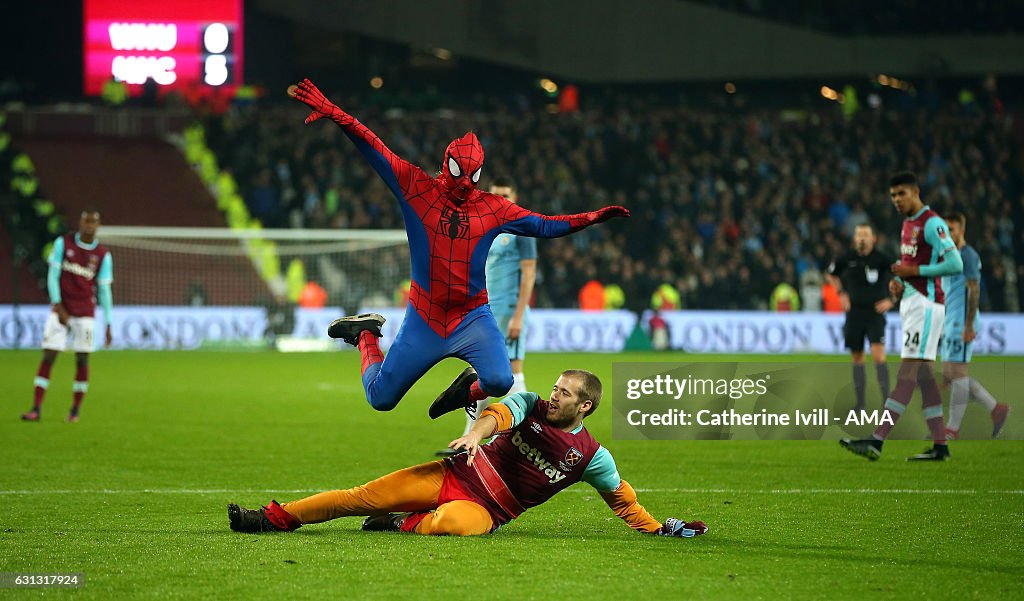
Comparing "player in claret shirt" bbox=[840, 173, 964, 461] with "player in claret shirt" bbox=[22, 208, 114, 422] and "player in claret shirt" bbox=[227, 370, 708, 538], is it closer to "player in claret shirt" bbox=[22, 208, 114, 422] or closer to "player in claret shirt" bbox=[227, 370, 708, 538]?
"player in claret shirt" bbox=[227, 370, 708, 538]

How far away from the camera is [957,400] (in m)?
11.5

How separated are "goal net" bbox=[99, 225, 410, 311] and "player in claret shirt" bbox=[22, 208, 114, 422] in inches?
509

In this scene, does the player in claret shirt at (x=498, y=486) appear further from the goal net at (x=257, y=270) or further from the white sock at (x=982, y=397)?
the goal net at (x=257, y=270)

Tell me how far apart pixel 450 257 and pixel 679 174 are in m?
26.4

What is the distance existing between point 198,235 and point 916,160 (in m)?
18.1

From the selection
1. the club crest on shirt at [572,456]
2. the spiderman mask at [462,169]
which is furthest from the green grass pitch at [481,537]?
the spiderman mask at [462,169]

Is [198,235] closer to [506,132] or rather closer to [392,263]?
[392,263]

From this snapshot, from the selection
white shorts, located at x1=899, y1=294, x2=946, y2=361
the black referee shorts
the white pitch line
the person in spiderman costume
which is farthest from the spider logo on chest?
the black referee shorts

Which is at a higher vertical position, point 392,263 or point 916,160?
point 916,160

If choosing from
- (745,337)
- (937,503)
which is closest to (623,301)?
(745,337)

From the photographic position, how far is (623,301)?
2741 cm

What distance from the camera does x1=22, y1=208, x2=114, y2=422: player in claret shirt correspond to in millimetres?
13195

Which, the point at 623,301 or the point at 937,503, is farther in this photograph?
the point at 623,301

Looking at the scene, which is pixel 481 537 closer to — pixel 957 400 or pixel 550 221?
pixel 550 221
